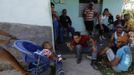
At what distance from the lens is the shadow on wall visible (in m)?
7.69

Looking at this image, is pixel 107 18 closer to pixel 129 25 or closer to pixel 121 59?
pixel 129 25

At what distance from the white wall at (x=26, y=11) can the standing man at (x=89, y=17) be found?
2.87 m

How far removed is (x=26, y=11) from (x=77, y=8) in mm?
3386

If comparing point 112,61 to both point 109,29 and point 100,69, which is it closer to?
point 100,69

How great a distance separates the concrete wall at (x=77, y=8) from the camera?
10614 millimetres

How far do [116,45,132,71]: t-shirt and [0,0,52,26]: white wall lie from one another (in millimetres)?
1921

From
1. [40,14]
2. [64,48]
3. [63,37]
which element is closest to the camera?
[40,14]

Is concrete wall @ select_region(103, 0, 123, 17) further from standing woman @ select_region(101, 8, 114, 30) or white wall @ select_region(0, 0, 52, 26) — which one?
white wall @ select_region(0, 0, 52, 26)

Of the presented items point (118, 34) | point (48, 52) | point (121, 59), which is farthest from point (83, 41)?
point (48, 52)

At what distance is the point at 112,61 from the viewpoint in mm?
7336

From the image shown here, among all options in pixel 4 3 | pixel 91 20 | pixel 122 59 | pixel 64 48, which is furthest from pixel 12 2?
pixel 91 20

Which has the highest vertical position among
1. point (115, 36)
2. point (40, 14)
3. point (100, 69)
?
point (40, 14)

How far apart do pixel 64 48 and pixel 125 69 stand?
2.27 meters

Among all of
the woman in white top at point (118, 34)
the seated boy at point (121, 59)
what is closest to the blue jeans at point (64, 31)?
the woman in white top at point (118, 34)
